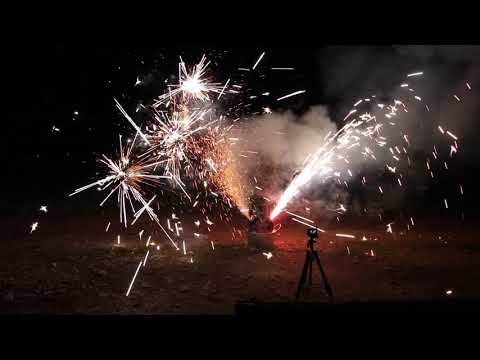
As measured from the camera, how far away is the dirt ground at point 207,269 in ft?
18.2

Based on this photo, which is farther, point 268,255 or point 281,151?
point 281,151

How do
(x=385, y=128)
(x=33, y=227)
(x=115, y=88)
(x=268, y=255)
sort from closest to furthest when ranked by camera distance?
(x=268, y=255), (x=33, y=227), (x=385, y=128), (x=115, y=88)

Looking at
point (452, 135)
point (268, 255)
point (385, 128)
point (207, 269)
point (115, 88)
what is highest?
point (115, 88)

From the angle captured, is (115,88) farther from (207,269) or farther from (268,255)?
(207,269)

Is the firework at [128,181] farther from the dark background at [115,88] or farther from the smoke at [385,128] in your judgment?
the smoke at [385,128]

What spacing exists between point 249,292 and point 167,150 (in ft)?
16.6

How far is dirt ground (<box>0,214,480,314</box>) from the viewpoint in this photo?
5.55 metres

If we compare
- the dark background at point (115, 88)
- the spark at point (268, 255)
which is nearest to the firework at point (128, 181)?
the dark background at point (115, 88)

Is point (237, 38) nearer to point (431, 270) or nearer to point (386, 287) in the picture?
point (386, 287)

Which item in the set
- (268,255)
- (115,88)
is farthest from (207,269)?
(115,88)

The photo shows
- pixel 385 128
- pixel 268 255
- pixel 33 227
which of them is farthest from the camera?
pixel 385 128

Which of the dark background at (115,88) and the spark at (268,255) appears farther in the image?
the dark background at (115,88)

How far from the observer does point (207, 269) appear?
6.70 metres

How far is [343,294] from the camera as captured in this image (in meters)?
5.82
